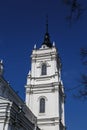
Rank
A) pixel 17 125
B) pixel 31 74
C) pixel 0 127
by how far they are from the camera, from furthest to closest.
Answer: pixel 31 74 < pixel 17 125 < pixel 0 127

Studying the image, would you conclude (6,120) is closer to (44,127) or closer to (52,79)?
(44,127)

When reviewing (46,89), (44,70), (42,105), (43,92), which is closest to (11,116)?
(42,105)

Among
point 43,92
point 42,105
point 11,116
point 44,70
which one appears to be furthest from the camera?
point 44,70

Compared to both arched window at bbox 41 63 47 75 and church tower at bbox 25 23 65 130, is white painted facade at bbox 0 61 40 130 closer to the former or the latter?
church tower at bbox 25 23 65 130

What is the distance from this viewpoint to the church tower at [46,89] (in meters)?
45.5

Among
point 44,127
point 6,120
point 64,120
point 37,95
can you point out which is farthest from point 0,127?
point 64,120

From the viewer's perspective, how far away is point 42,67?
52156 mm

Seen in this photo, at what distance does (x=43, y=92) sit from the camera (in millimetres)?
48500

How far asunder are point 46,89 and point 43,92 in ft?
2.41

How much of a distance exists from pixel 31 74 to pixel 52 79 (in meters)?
4.37

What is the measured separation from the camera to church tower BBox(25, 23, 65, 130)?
149 ft

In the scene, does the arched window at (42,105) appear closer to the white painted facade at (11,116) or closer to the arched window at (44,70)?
the arched window at (44,70)

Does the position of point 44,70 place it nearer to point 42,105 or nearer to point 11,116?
point 42,105

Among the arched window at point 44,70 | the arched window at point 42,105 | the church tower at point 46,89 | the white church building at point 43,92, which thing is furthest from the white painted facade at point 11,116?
the arched window at point 44,70
